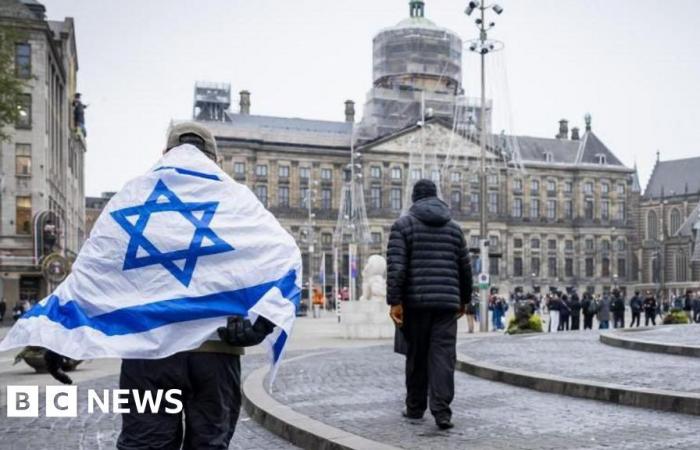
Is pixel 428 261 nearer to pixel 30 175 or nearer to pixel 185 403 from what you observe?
pixel 185 403

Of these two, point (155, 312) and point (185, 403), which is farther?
point (155, 312)

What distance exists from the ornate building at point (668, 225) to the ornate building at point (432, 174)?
3671mm

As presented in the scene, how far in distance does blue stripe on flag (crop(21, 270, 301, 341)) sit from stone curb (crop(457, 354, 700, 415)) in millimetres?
5295

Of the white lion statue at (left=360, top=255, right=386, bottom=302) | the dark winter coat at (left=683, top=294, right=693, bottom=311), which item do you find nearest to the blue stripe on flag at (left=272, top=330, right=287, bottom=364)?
the white lion statue at (left=360, top=255, right=386, bottom=302)

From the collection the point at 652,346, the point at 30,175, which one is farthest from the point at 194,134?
the point at 30,175

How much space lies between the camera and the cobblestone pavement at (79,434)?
280 inches

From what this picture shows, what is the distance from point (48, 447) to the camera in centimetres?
707

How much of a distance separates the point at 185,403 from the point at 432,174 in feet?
293

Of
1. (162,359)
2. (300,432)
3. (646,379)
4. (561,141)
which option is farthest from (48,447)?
(561,141)

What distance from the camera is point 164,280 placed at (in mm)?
3764

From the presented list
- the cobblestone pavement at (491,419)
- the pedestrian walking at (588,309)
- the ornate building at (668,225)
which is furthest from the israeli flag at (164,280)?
the ornate building at (668,225)

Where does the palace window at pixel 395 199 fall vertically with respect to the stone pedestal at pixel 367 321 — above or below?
above

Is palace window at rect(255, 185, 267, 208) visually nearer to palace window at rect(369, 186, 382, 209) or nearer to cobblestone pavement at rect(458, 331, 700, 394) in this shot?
palace window at rect(369, 186, 382, 209)

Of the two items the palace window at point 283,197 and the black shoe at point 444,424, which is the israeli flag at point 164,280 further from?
the palace window at point 283,197
